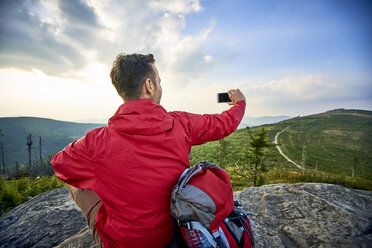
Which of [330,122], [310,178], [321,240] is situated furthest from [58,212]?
[330,122]

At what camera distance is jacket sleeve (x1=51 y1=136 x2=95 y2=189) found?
1688 millimetres

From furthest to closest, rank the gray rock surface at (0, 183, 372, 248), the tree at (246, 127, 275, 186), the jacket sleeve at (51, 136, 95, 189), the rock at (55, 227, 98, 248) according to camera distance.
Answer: the tree at (246, 127, 275, 186), the rock at (55, 227, 98, 248), the gray rock surface at (0, 183, 372, 248), the jacket sleeve at (51, 136, 95, 189)

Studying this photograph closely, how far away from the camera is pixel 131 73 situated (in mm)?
1896

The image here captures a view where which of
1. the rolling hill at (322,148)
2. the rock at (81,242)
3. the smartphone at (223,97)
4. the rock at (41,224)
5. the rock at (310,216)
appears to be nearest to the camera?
the smartphone at (223,97)

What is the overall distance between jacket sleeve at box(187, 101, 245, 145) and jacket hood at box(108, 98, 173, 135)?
422 mm

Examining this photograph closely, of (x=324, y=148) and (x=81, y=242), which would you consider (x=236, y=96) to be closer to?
(x=81, y=242)

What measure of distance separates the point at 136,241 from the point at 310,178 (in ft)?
104

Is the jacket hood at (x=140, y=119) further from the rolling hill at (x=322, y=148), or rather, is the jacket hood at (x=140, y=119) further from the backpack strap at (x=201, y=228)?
the rolling hill at (x=322, y=148)

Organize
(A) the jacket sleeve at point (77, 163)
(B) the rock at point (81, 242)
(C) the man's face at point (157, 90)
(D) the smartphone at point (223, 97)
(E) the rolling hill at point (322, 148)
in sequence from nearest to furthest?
(A) the jacket sleeve at point (77, 163) → (C) the man's face at point (157, 90) → (D) the smartphone at point (223, 97) → (B) the rock at point (81, 242) → (E) the rolling hill at point (322, 148)

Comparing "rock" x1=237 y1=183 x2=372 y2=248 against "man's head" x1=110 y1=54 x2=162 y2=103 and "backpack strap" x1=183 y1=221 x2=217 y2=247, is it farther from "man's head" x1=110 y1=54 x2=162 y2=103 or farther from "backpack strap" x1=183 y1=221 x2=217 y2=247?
"man's head" x1=110 y1=54 x2=162 y2=103

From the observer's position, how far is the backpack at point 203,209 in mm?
1571

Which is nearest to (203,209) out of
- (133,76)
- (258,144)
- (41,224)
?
(133,76)

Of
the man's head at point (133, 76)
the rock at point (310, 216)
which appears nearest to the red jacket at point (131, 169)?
the man's head at point (133, 76)

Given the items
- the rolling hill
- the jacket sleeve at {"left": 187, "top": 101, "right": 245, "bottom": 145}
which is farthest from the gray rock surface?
the rolling hill
